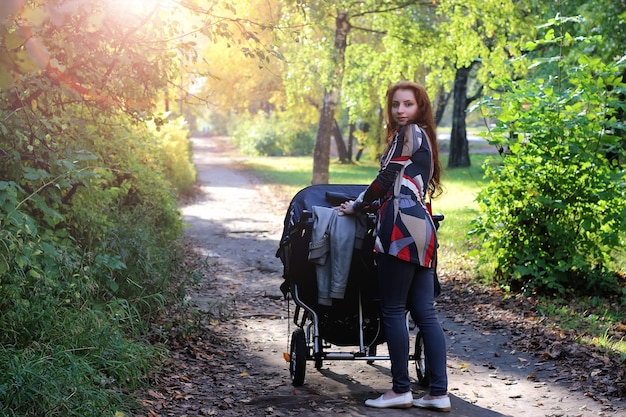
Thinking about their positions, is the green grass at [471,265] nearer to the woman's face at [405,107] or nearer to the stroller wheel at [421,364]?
the woman's face at [405,107]

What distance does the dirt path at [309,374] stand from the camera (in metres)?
5.11

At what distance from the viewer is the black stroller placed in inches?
207

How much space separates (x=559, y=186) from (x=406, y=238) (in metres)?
3.98

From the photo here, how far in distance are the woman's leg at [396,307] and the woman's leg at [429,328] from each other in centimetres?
9

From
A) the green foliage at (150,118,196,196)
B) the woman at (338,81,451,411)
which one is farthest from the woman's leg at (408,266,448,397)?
the green foliage at (150,118,196,196)

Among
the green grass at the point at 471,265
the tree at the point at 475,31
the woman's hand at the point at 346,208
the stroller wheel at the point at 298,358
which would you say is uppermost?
the tree at the point at 475,31

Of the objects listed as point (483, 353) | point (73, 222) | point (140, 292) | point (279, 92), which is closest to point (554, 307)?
point (483, 353)

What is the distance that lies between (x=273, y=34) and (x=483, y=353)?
326 centimetres

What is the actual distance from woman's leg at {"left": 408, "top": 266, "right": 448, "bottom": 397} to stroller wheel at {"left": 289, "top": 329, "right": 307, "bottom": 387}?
2.95 feet

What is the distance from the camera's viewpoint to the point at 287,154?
47.7m

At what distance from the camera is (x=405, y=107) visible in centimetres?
499

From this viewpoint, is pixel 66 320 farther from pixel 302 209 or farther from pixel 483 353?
pixel 483 353

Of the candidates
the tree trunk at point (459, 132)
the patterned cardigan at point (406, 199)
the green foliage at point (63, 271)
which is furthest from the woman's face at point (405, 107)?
the tree trunk at point (459, 132)

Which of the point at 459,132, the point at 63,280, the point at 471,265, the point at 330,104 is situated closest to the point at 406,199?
the point at 63,280
